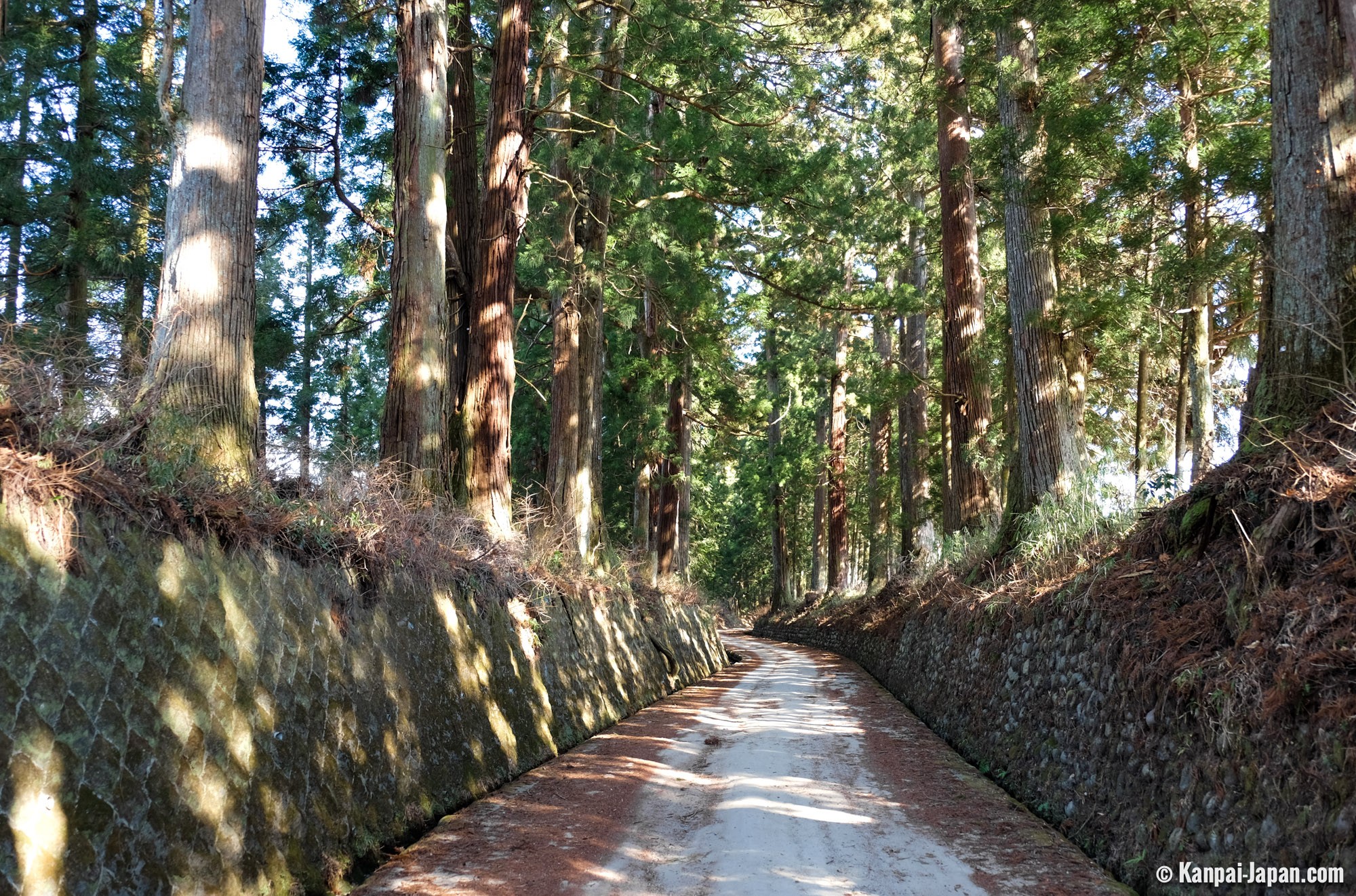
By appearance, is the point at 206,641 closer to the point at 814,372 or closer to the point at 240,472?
the point at 240,472

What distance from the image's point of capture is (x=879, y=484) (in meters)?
24.9

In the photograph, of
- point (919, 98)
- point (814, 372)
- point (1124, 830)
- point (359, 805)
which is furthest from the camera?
point (814, 372)

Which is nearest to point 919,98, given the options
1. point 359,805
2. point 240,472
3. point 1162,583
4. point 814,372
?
point 814,372

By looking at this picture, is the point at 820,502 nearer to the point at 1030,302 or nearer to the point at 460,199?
the point at 1030,302

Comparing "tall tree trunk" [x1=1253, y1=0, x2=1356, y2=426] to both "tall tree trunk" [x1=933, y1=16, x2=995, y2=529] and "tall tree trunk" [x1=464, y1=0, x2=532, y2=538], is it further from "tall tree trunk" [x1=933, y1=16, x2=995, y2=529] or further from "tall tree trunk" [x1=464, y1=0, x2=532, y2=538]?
"tall tree trunk" [x1=933, y1=16, x2=995, y2=529]

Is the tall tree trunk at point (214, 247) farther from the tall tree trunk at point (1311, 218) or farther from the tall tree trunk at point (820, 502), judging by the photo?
the tall tree trunk at point (820, 502)

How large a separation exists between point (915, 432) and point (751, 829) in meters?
16.5

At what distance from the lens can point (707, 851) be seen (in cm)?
471

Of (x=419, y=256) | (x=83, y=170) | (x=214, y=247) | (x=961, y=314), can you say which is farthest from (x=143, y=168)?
(x=961, y=314)

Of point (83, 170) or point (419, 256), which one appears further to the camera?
point (83, 170)

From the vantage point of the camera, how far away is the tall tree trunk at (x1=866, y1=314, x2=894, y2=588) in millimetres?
23781

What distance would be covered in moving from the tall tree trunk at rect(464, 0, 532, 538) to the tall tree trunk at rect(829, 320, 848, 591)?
14.9 meters

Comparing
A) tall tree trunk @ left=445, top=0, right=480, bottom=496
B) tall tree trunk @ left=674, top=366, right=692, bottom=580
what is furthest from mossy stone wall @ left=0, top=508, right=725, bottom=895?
tall tree trunk @ left=674, top=366, right=692, bottom=580

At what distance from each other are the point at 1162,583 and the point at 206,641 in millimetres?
5236
